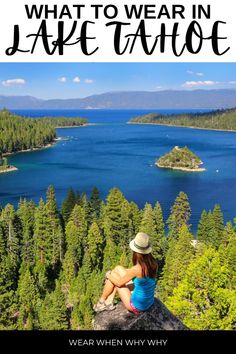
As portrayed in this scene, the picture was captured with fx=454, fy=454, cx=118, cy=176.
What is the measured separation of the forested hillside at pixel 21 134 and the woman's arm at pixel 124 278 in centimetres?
10256

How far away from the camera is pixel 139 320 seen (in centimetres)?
585

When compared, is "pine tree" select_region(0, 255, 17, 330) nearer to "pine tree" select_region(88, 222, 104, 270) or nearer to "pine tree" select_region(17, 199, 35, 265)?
"pine tree" select_region(17, 199, 35, 265)

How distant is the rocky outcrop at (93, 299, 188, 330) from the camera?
5832 millimetres

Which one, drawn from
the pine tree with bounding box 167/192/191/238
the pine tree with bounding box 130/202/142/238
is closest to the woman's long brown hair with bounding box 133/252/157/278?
the pine tree with bounding box 130/202/142/238

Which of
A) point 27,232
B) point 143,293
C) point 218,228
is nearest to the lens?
point 143,293

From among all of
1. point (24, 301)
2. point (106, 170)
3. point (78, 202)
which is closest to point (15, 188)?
point (106, 170)

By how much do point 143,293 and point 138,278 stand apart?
23 cm

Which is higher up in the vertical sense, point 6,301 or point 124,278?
point 124,278

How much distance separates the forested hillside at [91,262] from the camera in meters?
10.5

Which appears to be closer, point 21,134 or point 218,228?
point 218,228

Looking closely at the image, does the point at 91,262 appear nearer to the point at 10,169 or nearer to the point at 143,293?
the point at 143,293

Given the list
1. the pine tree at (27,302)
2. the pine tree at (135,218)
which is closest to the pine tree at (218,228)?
the pine tree at (135,218)

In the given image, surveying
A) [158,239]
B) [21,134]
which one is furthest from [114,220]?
[21,134]
